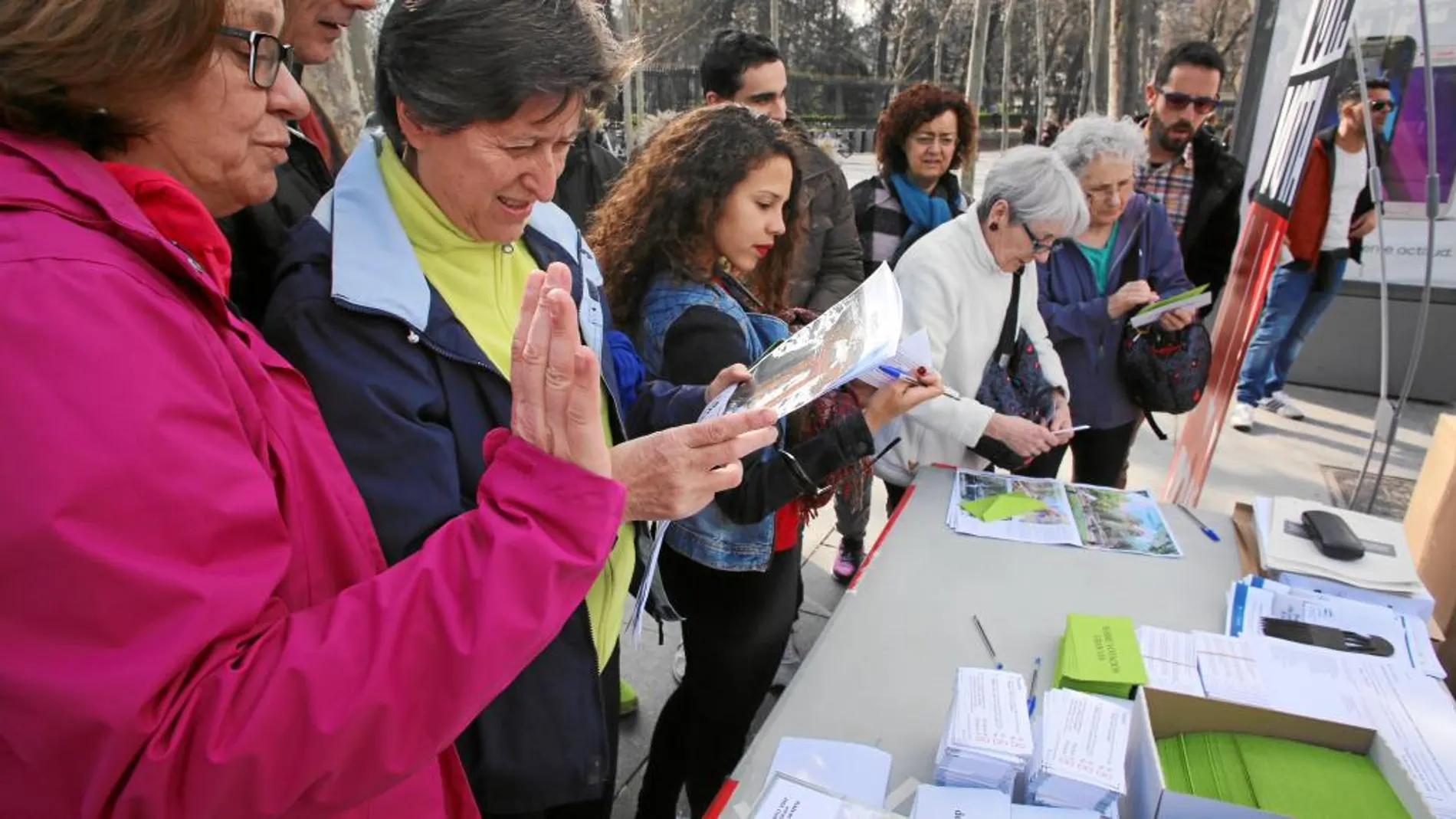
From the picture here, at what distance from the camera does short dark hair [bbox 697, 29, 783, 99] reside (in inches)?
119

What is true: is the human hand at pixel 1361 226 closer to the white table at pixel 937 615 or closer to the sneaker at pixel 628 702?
the white table at pixel 937 615

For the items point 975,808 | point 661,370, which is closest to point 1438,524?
point 975,808

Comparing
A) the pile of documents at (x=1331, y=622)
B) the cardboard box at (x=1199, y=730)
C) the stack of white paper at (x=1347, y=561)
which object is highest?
the cardboard box at (x=1199, y=730)

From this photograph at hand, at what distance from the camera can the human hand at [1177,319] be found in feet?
8.41

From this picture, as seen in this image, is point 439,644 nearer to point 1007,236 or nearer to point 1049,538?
point 1049,538

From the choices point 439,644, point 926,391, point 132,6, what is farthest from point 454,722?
point 926,391

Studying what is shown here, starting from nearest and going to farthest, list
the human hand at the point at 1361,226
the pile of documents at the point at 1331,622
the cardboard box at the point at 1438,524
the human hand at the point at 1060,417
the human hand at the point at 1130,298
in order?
1. the pile of documents at the point at 1331,622
2. the cardboard box at the point at 1438,524
3. the human hand at the point at 1060,417
4. the human hand at the point at 1130,298
5. the human hand at the point at 1361,226

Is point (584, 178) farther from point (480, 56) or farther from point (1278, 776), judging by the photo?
point (1278, 776)

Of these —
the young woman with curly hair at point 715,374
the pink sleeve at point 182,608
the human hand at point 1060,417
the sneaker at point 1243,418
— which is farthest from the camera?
the sneaker at point 1243,418

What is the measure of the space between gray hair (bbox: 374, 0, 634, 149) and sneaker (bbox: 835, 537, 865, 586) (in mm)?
2569

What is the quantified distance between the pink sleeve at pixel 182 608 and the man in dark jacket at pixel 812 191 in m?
2.41

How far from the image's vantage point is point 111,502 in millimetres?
566

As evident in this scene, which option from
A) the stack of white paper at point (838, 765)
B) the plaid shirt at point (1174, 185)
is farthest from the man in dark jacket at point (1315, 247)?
the stack of white paper at point (838, 765)

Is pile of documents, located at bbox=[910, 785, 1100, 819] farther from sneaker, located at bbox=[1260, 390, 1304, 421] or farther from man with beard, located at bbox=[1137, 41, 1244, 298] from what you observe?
sneaker, located at bbox=[1260, 390, 1304, 421]
